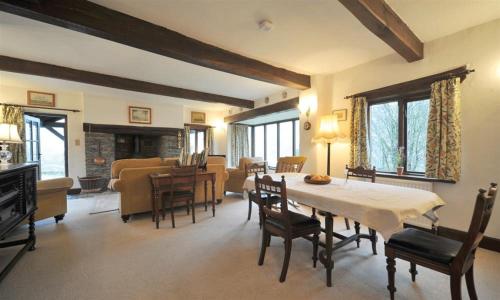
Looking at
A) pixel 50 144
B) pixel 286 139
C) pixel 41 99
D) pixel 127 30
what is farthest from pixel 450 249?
pixel 50 144

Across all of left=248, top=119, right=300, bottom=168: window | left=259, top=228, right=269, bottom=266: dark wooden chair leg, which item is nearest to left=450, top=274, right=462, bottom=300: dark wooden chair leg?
left=259, top=228, right=269, bottom=266: dark wooden chair leg

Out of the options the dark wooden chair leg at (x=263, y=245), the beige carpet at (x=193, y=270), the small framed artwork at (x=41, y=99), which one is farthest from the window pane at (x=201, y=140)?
the dark wooden chair leg at (x=263, y=245)

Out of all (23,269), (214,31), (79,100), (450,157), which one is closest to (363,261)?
(450,157)

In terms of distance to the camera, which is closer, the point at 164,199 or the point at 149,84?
the point at 164,199

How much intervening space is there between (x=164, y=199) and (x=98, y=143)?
3870 mm

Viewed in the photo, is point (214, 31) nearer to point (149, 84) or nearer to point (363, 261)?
point (149, 84)

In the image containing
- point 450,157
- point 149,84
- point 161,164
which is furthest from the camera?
Answer: point 149,84

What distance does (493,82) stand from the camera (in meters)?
2.45

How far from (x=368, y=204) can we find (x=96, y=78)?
191 inches

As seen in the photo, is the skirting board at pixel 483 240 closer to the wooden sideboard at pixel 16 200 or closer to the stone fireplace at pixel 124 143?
the wooden sideboard at pixel 16 200

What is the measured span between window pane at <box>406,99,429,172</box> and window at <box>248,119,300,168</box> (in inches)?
137

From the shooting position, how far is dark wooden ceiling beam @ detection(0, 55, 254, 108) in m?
3.51

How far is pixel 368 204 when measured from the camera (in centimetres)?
162

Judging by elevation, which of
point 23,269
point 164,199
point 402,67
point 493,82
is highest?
point 402,67
